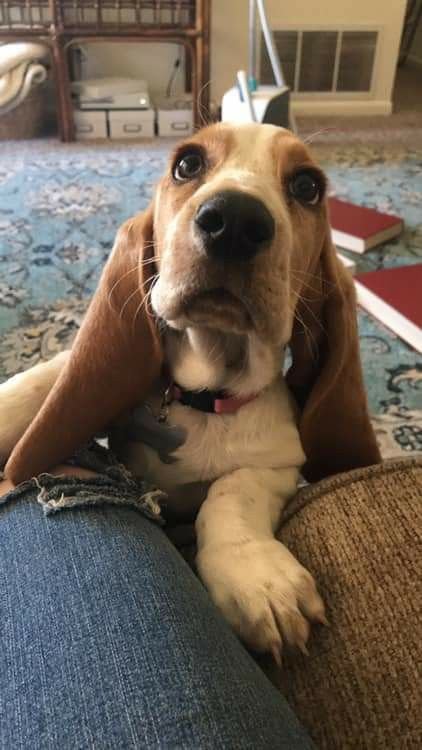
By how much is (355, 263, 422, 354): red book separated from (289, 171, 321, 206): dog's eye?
1074mm

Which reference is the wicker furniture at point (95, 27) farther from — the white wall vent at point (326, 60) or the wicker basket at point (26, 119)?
the white wall vent at point (326, 60)

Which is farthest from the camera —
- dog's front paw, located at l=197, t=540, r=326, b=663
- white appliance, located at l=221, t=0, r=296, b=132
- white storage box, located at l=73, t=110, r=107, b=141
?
white storage box, located at l=73, t=110, r=107, b=141

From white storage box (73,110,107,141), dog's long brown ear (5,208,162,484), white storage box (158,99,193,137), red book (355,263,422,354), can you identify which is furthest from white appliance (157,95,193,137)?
dog's long brown ear (5,208,162,484)

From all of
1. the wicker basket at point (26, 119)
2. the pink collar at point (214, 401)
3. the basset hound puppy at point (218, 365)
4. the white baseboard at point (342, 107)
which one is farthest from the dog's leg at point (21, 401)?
the white baseboard at point (342, 107)

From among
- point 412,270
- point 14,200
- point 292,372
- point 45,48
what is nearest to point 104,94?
point 45,48

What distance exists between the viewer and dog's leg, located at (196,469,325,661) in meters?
0.69

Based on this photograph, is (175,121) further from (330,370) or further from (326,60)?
(330,370)

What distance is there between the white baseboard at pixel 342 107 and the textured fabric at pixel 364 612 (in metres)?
4.68

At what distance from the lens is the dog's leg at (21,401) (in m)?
1.03

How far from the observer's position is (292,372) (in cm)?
109

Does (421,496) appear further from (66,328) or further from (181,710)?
(66,328)

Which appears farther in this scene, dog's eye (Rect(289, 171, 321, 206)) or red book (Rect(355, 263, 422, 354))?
red book (Rect(355, 263, 422, 354))

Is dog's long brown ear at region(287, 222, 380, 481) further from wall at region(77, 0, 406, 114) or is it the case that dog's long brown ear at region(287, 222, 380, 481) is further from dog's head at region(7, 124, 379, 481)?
wall at region(77, 0, 406, 114)

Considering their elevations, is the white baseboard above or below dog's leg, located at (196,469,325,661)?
below
